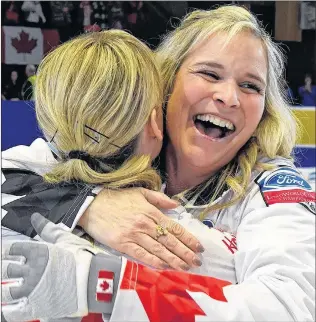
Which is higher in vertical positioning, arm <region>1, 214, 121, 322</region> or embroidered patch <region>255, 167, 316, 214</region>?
embroidered patch <region>255, 167, 316, 214</region>

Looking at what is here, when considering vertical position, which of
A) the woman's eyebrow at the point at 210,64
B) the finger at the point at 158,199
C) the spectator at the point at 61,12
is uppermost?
the spectator at the point at 61,12

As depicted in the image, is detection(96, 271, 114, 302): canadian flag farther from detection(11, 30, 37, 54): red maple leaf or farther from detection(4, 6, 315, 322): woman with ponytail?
detection(11, 30, 37, 54): red maple leaf

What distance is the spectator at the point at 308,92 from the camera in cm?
83

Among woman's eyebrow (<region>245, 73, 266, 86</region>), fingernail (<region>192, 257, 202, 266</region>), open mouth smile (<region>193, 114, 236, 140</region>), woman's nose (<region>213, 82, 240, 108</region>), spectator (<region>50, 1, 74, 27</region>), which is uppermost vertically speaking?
spectator (<region>50, 1, 74, 27</region>)

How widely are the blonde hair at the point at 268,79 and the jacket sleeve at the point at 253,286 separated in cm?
9

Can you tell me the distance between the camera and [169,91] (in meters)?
0.82

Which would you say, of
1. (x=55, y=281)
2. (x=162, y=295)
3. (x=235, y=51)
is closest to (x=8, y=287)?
(x=55, y=281)

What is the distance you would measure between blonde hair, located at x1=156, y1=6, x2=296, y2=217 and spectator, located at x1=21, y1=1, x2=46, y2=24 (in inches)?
6.0

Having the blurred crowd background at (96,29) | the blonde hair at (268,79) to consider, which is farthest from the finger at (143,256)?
the blurred crowd background at (96,29)

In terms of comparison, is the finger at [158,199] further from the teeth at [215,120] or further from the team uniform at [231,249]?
the teeth at [215,120]

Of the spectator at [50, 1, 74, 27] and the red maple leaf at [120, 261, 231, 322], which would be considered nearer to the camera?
the red maple leaf at [120, 261, 231, 322]

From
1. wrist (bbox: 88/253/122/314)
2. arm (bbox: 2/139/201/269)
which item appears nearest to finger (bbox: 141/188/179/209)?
arm (bbox: 2/139/201/269)

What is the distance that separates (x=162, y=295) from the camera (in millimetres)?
656

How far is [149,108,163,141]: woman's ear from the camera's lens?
29.9 inches
